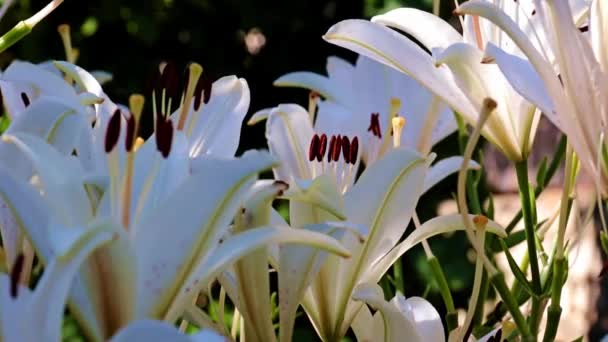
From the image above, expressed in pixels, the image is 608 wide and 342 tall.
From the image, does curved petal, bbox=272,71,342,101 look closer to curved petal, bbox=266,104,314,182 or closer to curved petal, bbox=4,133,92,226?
curved petal, bbox=266,104,314,182

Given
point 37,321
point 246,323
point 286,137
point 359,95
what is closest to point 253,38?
point 359,95

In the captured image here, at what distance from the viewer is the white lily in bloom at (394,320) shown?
0.67 metres

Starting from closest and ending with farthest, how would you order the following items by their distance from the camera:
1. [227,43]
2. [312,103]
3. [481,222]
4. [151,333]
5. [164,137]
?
[151,333] → [164,137] → [481,222] → [312,103] → [227,43]

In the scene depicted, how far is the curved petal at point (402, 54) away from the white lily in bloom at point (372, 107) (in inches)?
3.9

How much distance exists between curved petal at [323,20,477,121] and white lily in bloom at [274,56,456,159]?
0.10 m

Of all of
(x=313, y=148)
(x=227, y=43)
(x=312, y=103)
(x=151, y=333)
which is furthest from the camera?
(x=227, y=43)

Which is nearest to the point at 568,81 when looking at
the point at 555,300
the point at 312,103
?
the point at 555,300

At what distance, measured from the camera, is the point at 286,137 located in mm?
802

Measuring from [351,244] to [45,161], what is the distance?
228mm

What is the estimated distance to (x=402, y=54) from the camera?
29.9 inches

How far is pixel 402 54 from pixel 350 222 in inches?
6.3

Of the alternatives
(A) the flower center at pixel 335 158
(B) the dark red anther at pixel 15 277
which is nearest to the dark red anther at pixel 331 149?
(A) the flower center at pixel 335 158

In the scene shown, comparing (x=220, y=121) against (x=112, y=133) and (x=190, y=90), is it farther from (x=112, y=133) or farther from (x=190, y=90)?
(x=112, y=133)

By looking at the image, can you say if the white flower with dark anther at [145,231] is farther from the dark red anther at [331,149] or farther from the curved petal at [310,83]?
the curved petal at [310,83]
